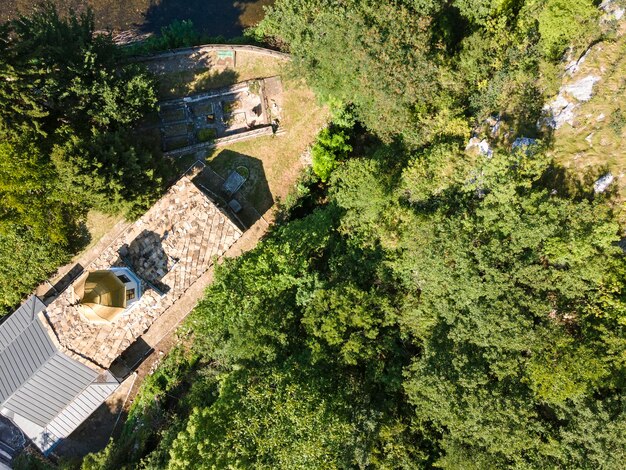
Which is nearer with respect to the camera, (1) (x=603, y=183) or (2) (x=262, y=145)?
(1) (x=603, y=183)

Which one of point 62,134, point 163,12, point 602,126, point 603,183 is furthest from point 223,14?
point 603,183

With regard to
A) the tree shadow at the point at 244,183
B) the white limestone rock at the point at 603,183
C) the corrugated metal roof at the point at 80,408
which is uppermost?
the white limestone rock at the point at 603,183

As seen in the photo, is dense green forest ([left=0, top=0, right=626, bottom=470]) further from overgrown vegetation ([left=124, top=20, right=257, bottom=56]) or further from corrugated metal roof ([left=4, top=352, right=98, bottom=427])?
overgrown vegetation ([left=124, top=20, right=257, bottom=56])

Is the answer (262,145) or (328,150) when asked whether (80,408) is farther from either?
(328,150)

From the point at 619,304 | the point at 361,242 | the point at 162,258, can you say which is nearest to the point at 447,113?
the point at 361,242

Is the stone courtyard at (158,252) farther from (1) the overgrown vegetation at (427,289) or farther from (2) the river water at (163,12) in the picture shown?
(2) the river water at (163,12)

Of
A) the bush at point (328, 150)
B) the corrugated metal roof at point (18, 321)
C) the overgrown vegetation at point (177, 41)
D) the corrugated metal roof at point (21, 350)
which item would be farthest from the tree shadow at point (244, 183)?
the corrugated metal roof at point (21, 350)
